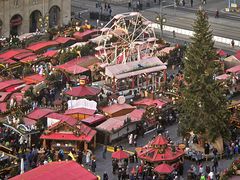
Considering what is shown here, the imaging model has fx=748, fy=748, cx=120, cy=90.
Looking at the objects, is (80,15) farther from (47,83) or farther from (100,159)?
(100,159)

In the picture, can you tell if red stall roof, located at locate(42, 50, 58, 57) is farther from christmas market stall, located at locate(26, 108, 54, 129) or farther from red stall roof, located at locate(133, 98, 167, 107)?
christmas market stall, located at locate(26, 108, 54, 129)

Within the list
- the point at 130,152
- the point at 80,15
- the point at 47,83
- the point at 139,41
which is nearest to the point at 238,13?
→ the point at 80,15

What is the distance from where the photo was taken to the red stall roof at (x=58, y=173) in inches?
1821

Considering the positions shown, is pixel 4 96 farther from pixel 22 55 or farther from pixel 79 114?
pixel 22 55

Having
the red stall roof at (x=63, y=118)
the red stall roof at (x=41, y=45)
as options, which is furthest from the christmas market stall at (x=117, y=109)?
the red stall roof at (x=41, y=45)

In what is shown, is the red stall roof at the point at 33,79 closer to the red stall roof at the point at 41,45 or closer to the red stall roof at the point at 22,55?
the red stall roof at the point at 22,55

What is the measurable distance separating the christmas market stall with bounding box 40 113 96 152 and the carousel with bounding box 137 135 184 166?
4.76 m

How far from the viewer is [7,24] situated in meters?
87.0

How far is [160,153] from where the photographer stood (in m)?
53.2

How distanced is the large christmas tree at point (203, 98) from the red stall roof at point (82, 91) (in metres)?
10.2

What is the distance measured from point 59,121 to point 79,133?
1855 mm

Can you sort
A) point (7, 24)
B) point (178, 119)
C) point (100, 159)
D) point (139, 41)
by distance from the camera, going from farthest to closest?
point (7, 24) < point (139, 41) < point (178, 119) < point (100, 159)

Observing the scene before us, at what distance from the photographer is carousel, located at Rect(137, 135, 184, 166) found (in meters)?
52.8

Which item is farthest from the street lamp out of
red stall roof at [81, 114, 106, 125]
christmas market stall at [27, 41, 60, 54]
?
red stall roof at [81, 114, 106, 125]
